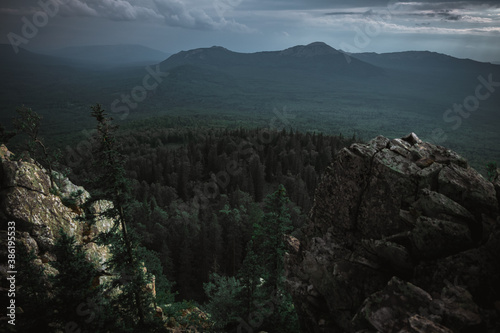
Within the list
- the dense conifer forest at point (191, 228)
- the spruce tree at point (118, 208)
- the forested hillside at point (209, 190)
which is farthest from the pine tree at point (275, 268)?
the forested hillside at point (209, 190)

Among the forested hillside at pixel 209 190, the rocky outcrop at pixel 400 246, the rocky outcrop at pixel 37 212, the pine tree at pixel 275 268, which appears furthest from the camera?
the forested hillside at pixel 209 190

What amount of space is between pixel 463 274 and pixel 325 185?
7.64m

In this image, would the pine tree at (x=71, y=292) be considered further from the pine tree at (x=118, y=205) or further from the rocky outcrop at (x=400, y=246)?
the rocky outcrop at (x=400, y=246)

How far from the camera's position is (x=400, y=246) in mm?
11438

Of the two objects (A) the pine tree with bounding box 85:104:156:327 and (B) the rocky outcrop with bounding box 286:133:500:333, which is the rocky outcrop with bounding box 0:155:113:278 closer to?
(A) the pine tree with bounding box 85:104:156:327

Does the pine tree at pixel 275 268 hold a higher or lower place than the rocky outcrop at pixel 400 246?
lower

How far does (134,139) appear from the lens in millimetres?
152500

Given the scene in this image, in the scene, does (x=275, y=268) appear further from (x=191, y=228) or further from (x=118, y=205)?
(x=191, y=228)

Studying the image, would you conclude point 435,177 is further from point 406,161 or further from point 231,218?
point 231,218

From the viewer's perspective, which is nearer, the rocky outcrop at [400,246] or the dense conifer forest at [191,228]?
the rocky outcrop at [400,246]

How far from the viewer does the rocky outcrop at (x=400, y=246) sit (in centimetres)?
946

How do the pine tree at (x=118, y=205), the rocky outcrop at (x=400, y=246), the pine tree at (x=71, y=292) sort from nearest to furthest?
the rocky outcrop at (x=400, y=246) → the pine tree at (x=71, y=292) → the pine tree at (x=118, y=205)

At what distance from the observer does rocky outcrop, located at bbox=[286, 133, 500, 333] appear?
31.0 ft

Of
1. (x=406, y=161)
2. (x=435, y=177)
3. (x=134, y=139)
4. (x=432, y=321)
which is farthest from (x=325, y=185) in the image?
(x=134, y=139)
